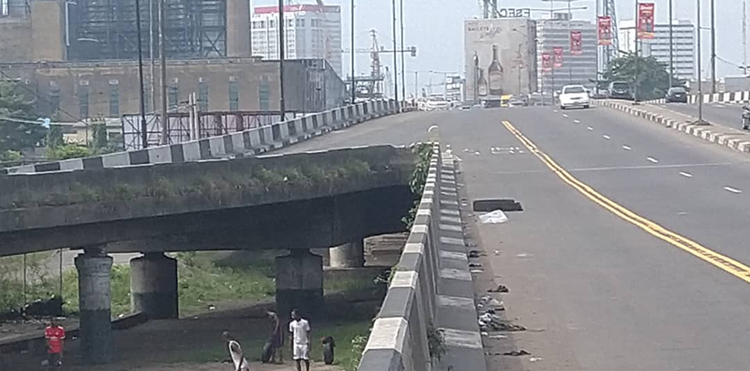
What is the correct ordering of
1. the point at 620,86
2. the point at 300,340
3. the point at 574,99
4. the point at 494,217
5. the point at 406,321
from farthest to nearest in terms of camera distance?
the point at 620,86, the point at 574,99, the point at 300,340, the point at 494,217, the point at 406,321

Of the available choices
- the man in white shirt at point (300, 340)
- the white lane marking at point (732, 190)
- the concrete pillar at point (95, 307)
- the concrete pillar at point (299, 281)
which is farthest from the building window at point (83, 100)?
the man in white shirt at point (300, 340)

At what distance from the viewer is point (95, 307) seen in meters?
34.4

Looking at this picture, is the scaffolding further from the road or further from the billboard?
the billboard

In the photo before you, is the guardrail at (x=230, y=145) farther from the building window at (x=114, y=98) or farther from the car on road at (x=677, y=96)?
the car on road at (x=677, y=96)

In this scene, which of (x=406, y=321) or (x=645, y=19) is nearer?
(x=406, y=321)

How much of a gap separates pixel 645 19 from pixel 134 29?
36.4 metres

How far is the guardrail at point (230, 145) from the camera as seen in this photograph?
35531 millimetres

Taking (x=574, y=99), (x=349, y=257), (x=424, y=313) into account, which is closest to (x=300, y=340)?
(x=424, y=313)

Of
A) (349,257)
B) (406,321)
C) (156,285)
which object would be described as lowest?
(349,257)

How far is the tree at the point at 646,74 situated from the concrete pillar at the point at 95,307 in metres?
116

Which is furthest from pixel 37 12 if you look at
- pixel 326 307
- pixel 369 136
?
pixel 326 307

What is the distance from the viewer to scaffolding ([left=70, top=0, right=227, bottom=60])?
104 metres

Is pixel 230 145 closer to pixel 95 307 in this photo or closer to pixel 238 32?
pixel 95 307

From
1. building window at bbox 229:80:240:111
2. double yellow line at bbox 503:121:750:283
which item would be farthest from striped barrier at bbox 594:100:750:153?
building window at bbox 229:80:240:111
